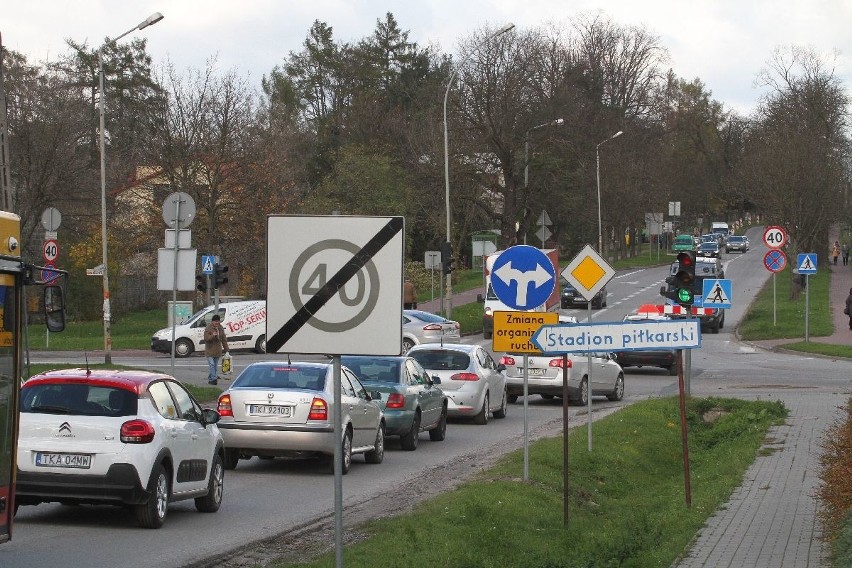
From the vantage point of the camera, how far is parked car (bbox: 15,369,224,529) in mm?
12023

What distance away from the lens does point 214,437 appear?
1409 cm

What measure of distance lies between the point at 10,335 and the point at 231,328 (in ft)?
119

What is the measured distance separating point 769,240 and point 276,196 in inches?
877

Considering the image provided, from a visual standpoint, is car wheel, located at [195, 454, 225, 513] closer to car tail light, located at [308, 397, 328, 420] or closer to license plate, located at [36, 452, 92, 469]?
license plate, located at [36, 452, 92, 469]

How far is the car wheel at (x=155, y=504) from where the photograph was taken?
12297mm

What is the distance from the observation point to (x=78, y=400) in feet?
40.8

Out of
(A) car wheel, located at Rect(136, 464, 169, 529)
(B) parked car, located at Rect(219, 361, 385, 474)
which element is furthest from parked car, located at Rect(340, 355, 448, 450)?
(A) car wheel, located at Rect(136, 464, 169, 529)

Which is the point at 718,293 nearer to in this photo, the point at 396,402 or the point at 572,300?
the point at 396,402

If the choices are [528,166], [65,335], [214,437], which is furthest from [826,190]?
[214,437]

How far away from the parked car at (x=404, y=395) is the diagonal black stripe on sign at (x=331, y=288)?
13.5 metres

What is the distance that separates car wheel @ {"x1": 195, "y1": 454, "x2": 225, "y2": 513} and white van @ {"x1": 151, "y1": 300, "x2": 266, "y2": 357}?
29.9 m

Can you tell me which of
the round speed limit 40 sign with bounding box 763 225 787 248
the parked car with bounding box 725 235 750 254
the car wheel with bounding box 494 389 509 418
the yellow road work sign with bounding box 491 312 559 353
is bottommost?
the car wheel with bounding box 494 389 509 418

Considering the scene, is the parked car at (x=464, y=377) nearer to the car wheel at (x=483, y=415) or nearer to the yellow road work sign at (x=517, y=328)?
the car wheel at (x=483, y=415)

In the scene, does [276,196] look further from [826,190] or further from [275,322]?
[275,322]
